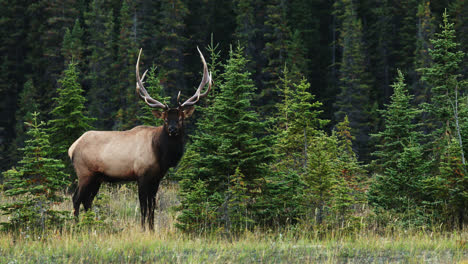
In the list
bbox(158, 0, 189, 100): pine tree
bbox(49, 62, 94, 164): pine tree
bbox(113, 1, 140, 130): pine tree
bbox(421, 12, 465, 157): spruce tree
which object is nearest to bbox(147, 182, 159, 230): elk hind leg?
bbox(49, 62, 94, 164): pine tree

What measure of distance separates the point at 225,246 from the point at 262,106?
3051 cm

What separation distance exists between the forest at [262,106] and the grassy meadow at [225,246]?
432 mm

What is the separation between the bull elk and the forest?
519 mm

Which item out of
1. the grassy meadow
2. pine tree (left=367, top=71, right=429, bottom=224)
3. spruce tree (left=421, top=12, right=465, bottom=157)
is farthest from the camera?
spruce tree (left=421, top=12, right=465, bottom=157)

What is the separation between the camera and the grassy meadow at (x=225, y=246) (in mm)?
7660

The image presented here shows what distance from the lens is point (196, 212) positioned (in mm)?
10031

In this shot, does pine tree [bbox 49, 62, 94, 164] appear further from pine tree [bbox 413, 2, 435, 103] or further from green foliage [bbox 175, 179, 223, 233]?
pine tree [bbox 413, 2, 435, 103]

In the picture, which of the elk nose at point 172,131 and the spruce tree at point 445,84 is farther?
the spruce tree at point 445,84

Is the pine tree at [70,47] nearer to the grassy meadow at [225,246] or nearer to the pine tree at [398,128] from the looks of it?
the pine tree at [398,128]

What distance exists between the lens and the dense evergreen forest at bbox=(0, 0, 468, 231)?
10.4 m

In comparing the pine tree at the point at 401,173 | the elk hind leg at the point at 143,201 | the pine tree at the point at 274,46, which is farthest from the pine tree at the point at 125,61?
the pine tree at the point at 401,173

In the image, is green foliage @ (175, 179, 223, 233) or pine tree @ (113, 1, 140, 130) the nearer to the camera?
green foliage @ (175, 179, 223, 233)

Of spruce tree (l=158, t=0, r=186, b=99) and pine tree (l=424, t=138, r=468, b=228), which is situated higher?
spruce tree (l=158, t=0, r=186, b=99)

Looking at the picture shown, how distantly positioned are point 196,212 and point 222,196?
0.82 metres
